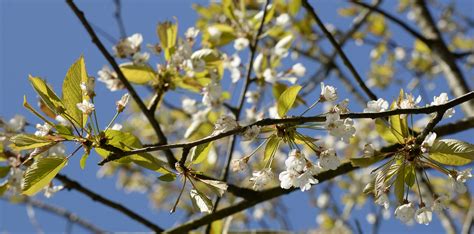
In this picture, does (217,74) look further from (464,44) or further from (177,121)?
(464,44)

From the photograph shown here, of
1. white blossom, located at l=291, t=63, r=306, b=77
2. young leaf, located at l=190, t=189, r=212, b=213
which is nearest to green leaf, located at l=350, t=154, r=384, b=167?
young leaf, located at l=190, t=189, r=212, b=213

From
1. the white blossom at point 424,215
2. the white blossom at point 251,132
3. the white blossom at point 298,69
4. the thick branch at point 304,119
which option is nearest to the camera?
the thick branch at point 304,119

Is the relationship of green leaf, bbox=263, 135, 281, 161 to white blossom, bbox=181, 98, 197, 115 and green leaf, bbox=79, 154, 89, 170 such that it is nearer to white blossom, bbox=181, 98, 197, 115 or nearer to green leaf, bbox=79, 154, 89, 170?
green leaf, bbox=79, 154, 89, 170

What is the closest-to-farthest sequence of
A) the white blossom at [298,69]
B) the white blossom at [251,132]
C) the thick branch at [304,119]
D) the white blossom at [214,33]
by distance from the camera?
the thick branch at [304,119] → the white blossom at [251,132] → the white blossom at [298,69] → the white blossom at [214,33]

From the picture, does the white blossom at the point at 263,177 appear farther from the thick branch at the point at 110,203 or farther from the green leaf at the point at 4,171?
the green leaf at the point at 4,171

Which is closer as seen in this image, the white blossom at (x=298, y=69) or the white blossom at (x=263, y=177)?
the white blossom at (x=263, y=177)

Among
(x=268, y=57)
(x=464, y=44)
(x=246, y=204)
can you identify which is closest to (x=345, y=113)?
(x=246, y=204)

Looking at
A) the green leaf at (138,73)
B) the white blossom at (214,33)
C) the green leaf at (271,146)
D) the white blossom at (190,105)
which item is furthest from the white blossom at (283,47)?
the green leaf at (271,146)
